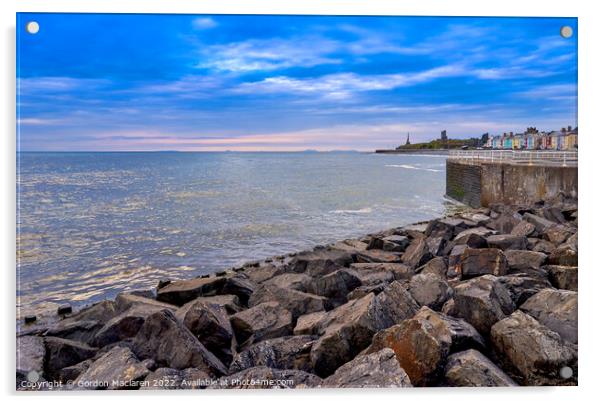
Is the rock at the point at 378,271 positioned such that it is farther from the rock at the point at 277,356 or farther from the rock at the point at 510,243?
the rock at the point at 277,356

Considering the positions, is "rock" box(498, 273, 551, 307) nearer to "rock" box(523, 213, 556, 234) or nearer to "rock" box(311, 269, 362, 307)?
"rock" box(311, 269, 362, 307)

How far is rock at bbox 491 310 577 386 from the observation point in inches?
151

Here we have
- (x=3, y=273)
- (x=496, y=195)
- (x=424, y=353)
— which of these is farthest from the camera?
(x=496, y=195)

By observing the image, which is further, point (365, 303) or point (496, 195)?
point (496, 195)

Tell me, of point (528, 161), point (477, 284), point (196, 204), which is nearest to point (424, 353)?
point (477, 284)

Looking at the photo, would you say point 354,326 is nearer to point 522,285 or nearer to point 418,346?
point 418,346

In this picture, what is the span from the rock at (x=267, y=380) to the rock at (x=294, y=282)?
2.52 metres

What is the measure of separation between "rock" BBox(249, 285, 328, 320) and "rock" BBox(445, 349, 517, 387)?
207 cm

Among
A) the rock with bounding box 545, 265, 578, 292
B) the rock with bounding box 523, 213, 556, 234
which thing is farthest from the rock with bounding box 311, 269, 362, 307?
the rock with bounding box 523, 213, 556, 234

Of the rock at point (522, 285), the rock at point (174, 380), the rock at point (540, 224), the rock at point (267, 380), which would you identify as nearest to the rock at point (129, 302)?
the rock at point (174, 380)

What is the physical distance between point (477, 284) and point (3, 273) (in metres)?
4.42

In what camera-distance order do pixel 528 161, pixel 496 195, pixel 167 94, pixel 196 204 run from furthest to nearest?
pixel 196 204 < pixel 496 195 < pixel 528 161 < pixel 167 94

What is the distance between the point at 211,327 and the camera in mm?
4730

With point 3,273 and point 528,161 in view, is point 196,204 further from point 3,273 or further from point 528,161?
point 3,273
